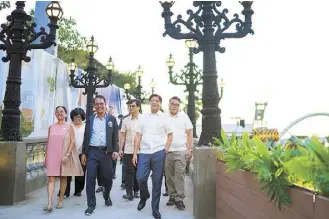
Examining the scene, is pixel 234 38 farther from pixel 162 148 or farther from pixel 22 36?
pixel 22 36

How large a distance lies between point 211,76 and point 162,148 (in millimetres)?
1473

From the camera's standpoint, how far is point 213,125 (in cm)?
569

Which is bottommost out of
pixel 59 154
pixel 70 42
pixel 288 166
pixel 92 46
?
pixel 59 154

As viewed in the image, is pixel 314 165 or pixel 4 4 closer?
pixel 314 165

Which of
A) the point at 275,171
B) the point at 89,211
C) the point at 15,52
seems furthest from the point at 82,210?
the point at 275,171

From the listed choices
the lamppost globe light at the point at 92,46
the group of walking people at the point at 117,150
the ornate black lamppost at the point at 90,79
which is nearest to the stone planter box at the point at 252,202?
the group of walking people at the point at 117,150

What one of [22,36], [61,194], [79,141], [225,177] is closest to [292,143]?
[225,177]

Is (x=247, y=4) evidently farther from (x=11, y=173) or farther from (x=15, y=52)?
(x=11, y=173)

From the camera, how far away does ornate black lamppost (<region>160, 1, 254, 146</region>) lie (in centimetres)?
571

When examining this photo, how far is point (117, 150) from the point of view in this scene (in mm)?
6160

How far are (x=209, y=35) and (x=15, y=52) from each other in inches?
155

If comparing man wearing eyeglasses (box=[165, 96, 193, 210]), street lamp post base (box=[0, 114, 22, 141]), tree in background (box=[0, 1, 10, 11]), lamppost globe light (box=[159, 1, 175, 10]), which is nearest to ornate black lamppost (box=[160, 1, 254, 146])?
lamppost globe light (box=[159, 1, 175, 10])

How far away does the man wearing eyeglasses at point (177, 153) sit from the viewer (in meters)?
6.38

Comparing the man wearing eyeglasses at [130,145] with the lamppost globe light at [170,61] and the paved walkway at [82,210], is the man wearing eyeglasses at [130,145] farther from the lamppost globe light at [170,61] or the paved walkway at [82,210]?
the lamppost globe light at [170,61]
